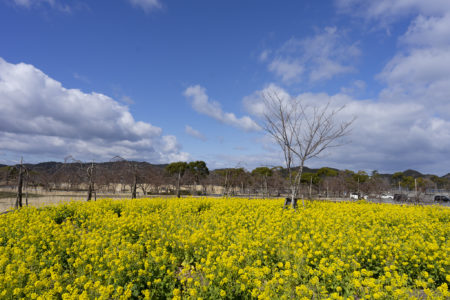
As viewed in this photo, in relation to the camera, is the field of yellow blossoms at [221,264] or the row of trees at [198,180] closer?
the field of yellow blossoms at [221,264]

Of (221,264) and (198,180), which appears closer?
(221,264)

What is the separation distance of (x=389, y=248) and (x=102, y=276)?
19.0 feet

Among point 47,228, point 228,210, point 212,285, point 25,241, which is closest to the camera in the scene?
point 212,285

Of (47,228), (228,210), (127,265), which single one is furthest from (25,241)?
(228,210)

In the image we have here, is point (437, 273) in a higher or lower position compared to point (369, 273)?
lower

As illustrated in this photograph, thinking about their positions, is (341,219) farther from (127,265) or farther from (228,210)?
(127,265)

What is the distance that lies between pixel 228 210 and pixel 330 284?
6391 mm

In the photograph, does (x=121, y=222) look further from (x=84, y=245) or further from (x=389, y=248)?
(x=389, y=248)

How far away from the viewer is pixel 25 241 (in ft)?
18.7

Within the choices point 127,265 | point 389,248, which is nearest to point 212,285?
Result: point 127,265

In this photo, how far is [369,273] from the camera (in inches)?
140

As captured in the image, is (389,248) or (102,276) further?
(389,248)

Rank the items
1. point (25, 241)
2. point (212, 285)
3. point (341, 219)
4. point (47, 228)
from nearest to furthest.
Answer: point (212, 285) → point (25, 241) → point (47, 228) → point (341, 219)

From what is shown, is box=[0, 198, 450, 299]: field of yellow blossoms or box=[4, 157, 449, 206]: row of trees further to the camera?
box=[4, 157, 449, 206]: row of trees
